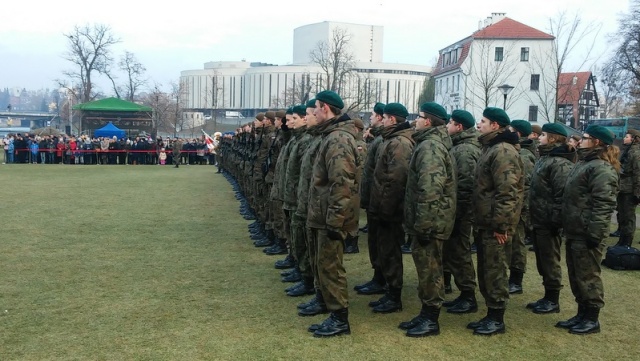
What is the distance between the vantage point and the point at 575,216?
5.82 m

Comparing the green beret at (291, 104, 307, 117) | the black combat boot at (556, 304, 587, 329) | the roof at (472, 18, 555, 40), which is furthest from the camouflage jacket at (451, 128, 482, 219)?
the roof at (472, 18, 555, 40)

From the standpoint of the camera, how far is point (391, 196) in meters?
6.25

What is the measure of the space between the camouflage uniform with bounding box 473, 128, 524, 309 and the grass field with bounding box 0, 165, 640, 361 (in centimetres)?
53

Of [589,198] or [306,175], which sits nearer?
[589,198]

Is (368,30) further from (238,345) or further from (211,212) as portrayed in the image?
(238,345)

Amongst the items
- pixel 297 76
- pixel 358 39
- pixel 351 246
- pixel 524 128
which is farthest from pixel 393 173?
pixel 358 39

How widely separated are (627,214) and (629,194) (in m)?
0.42

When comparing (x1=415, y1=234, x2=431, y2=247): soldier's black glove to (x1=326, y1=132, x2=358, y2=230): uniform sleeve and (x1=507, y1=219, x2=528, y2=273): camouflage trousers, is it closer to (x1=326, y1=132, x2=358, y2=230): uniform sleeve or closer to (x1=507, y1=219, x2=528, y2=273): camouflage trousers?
(x1=326, y1=132, x2=358, y2=230): uniform sleeve

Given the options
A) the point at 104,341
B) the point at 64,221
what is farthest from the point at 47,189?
the point at 104,341

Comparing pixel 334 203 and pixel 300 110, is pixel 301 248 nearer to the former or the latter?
pixel 334 203

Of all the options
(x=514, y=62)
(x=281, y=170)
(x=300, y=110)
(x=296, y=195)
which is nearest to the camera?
(x=296, y=195)

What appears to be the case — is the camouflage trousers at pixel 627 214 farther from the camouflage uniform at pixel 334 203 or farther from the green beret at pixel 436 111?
the camouflage uniform at pixel 334 203

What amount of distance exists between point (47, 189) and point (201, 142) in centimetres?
1781

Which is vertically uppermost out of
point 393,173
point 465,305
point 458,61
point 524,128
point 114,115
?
point 458,61
